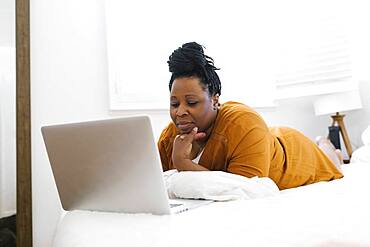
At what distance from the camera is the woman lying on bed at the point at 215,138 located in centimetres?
121

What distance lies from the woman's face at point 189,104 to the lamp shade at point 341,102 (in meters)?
1.24

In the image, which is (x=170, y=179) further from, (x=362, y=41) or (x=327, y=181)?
(x=362, y=41)

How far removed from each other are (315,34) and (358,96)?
442 millimetres

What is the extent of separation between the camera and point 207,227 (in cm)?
69

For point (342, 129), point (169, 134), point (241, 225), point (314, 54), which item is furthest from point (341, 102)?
point (241, 225)

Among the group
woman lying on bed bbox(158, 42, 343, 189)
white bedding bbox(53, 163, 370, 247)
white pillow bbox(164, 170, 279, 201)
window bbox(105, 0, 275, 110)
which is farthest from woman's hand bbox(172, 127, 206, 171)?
window bbox(105, 0, 275, 110)

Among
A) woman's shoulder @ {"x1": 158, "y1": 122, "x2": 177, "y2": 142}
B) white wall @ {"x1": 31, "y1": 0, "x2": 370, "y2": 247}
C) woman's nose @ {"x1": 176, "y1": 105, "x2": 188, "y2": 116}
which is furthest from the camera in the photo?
white wall @ {"x1": 31, "y1": 0, "x2": 370, "y2": 247}

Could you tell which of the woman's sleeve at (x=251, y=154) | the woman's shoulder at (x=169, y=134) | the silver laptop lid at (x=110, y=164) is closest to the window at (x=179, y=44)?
the woman's shoulder at (x=169, y=134)

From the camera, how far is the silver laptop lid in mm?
822

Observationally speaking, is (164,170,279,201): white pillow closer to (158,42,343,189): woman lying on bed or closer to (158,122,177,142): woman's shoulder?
(158,42,343,189): woman lying on bed

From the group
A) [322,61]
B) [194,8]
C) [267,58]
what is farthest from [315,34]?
[194,8]

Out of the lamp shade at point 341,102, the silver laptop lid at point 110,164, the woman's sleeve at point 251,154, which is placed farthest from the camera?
the lamp shade at point 341,102

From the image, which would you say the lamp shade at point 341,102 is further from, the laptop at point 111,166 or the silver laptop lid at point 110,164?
the silver laptop lid at point 110,164

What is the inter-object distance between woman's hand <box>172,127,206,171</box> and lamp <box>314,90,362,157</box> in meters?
1.29
